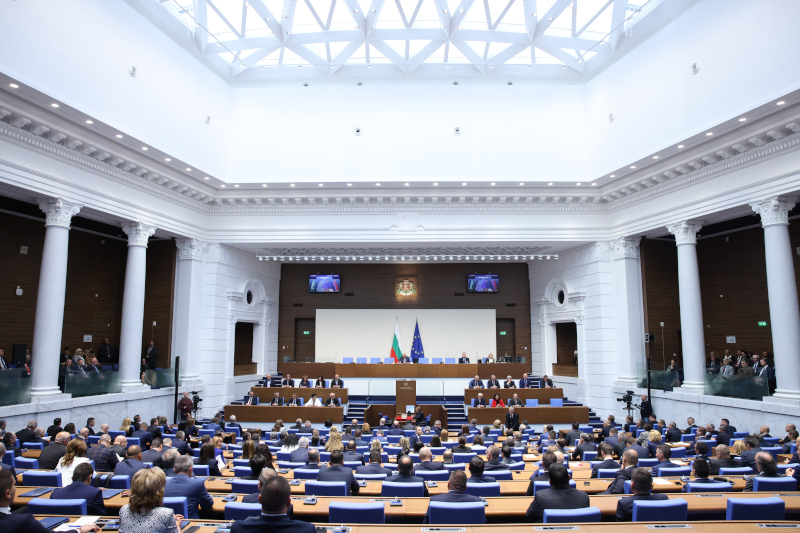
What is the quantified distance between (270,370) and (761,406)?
17.9m

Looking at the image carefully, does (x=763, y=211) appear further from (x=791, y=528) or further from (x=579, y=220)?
(x=791, y=528)

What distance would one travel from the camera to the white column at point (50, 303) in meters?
11.3

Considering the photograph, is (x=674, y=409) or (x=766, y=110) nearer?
(x=766, y=110)

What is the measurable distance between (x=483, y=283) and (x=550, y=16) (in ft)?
39.4

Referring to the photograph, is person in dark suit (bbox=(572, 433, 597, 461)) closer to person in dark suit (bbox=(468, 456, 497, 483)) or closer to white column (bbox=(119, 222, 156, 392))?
person in dark suit (bbox=(468, 456, 497, 483))

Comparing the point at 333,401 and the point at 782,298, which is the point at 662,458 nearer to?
the point at 782,298

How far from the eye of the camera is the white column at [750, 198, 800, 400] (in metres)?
11.2

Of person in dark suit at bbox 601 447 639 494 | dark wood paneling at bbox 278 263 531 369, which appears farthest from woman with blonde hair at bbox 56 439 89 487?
dark wood paneling at bbox 278 263 531 369

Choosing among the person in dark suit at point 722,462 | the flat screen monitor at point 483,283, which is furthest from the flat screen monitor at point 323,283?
the person in dark suit at point 722,462

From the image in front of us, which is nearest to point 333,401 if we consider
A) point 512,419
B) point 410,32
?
point 512,419

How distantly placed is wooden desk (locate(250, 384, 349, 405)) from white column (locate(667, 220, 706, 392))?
35.1 feet

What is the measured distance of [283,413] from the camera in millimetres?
15602

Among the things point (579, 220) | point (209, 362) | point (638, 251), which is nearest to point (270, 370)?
point (209, 362)

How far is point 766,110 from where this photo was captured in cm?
1080
